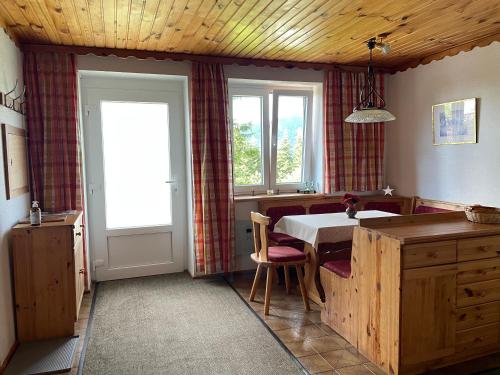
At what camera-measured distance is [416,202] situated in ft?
15.0

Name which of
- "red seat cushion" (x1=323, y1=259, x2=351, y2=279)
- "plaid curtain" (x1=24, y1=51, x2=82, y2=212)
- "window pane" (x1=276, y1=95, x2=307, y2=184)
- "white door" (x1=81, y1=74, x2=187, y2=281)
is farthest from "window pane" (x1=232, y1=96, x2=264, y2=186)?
"red seat cushion" (x1=323, y1=259, x2=351, y2=279)

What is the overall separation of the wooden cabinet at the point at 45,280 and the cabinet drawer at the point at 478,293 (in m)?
2.69

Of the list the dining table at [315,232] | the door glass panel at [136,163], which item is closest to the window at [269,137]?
the door glass panel at [136,163]

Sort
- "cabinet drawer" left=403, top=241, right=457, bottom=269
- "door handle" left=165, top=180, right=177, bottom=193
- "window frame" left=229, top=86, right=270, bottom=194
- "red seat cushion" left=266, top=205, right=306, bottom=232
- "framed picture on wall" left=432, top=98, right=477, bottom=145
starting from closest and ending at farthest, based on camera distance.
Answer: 1. "cabinet drawer" left=403, top=241, right=457, bottom=269
2. "framed picture on wall" left=432, top=98, right=477, bottom=145
3. "red seat cushion" left=266, top=205, right=306, bottom=232
4. "door handle" left=165, top=180, right=177, bottom=193
5. "window frame" left=229, top=86, right=270, bottom=194

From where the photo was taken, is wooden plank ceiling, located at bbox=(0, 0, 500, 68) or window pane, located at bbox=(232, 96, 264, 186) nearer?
wooden plank ceiling, located at bbox=(0, 0, 500, 68)

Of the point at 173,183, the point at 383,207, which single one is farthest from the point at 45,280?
the point at 383,207

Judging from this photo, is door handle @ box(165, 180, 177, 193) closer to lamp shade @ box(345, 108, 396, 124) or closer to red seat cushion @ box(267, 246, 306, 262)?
red seat cushion @ box(267, 246, 306, 262)

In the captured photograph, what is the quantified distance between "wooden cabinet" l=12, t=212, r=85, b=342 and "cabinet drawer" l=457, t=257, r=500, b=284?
2.69m

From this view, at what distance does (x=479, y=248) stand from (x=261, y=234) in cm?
159

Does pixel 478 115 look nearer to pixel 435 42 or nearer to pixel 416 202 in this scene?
pixel 435 42

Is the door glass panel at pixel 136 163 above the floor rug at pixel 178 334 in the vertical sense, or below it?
above

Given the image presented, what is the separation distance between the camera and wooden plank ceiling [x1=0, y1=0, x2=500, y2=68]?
9.13 ft

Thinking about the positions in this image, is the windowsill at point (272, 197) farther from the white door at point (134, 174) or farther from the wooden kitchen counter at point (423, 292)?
the wooden kitchen counter at point (423, 292)

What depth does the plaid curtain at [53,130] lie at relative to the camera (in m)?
3.55
